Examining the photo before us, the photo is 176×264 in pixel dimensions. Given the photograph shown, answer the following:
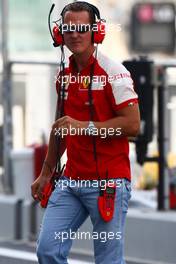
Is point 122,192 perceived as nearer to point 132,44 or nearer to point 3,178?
point 3,178

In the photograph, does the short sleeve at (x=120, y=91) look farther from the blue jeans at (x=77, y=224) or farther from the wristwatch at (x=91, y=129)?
the blue jeans at (x=77, y=224)

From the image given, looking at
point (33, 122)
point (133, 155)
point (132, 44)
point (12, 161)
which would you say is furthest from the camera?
point (132, 44)

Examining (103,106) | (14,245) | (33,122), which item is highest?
(103,106)

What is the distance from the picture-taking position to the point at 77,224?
19.7 ft

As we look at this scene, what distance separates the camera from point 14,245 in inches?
361

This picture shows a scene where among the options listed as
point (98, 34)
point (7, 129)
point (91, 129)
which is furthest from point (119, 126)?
point (7, 129)

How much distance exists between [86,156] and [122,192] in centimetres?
25

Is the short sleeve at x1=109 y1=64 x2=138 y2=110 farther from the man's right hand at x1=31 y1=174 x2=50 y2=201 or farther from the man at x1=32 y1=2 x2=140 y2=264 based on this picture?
the man's right hand at x1=31 y1=174 x2=50 y2=201

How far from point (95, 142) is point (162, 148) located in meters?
2.75

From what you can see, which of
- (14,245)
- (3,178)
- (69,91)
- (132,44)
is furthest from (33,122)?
(132,44)

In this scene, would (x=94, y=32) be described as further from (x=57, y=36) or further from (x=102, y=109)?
(x=102, y=109)

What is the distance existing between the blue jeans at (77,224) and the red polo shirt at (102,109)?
0.26ft

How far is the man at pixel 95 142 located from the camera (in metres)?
5.82

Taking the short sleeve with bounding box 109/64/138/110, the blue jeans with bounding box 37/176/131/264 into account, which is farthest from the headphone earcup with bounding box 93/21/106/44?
the blue jeans with bounding box 37/176/131/264
